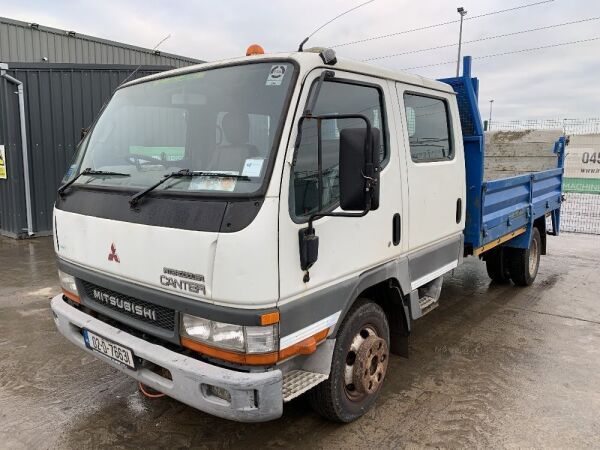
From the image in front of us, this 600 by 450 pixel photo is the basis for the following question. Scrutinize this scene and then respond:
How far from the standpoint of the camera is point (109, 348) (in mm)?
2633

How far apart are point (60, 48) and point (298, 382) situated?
1417 cm

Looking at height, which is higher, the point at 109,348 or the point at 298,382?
the point at 109,348

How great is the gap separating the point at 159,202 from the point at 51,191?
26.4ft

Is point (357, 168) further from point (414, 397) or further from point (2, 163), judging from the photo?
point (2, 163)

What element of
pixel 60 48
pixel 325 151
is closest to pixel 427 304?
pixel 325 151

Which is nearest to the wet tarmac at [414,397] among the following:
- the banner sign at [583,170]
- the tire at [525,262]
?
the tire at [525,262]

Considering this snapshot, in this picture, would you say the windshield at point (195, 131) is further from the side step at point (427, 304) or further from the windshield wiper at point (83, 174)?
the side step at point (427, 304)

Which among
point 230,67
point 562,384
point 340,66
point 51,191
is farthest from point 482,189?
point 51,191

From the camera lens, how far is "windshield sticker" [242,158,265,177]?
2.22 m

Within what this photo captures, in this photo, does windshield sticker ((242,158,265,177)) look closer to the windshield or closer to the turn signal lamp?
the windshield

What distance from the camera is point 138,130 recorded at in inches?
118

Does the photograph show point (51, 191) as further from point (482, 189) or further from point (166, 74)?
point (482, 189)

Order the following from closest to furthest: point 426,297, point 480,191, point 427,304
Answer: point 427,304 → point 426,297 → point 480,191

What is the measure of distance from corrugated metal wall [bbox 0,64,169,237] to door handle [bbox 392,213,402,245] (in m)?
8.26
